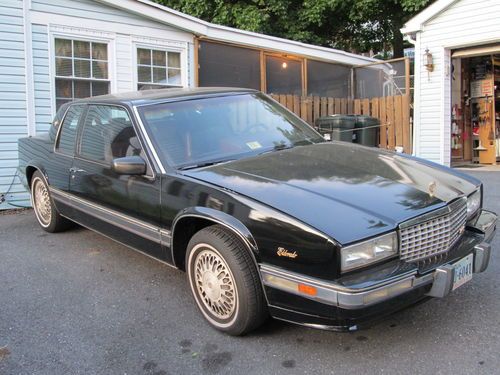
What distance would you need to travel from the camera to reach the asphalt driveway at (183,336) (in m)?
2.92

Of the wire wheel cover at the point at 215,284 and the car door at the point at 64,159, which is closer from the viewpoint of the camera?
the wire wheel cover at the point at 215,284

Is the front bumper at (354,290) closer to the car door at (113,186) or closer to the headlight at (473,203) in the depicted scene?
the headlight at (473,203)

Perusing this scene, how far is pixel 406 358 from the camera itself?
2912 millimetres

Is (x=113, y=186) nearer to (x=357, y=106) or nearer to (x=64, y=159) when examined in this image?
(x=64, y=159)

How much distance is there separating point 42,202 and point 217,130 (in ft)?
9.80

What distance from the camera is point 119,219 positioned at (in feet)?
13.6

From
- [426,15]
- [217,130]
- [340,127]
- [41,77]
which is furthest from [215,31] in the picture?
[217,130]

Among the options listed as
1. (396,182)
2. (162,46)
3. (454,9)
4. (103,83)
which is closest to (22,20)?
(103,83)

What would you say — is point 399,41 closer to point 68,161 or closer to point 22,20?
point 22,20

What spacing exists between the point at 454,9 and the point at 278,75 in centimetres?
396

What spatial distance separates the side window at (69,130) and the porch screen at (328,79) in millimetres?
7884

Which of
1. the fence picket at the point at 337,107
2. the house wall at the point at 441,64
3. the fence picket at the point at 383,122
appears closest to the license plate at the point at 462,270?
the house wall at the point at 441,64

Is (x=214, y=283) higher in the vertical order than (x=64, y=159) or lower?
lower

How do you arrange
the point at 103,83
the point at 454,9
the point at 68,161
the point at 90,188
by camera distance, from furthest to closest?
1. the point at 454,9
2. the point at 103,83
3. the point at 68,161
4. the point at 90,188
